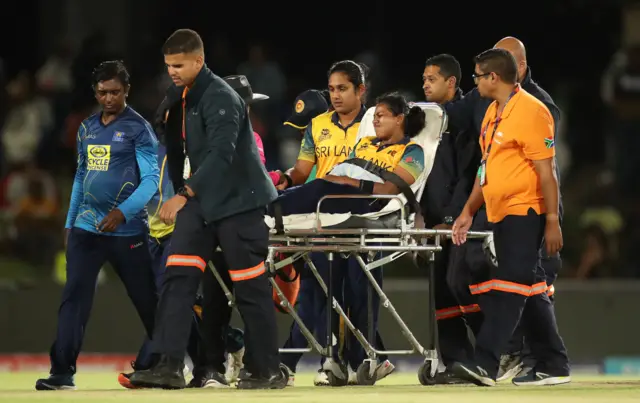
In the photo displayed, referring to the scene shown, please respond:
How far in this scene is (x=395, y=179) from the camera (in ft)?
32.0

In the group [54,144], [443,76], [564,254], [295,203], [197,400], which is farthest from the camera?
[54,144]

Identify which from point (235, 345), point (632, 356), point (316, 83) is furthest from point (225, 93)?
point (316, 83)

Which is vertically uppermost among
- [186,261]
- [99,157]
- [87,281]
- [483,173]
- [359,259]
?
[99,157]

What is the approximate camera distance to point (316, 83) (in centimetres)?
2238

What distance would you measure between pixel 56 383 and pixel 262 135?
10.1 m

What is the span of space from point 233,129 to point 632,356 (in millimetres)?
8016

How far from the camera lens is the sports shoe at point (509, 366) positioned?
34.9 ft

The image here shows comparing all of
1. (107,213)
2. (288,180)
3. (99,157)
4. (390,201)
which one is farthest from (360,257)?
(99,157)

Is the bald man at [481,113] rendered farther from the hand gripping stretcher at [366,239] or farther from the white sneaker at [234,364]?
the white sneaker at [234,364]

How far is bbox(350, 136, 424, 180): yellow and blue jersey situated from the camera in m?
9.95

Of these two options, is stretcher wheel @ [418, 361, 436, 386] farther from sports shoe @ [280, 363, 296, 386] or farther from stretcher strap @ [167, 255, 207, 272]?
stretcher strap @ [167, 255, 207, 272]

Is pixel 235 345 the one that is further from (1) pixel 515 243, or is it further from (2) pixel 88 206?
(1) pixel 515 243

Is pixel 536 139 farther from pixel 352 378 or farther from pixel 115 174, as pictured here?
pixel 115 174

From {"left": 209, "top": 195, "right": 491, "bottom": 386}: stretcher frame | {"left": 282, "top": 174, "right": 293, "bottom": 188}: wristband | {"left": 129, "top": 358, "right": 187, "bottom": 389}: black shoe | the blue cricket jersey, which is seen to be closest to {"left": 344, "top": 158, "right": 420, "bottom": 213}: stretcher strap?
{"left": 209, "top": 195, "right": 491, "bottom": 386}: stretcher frame
